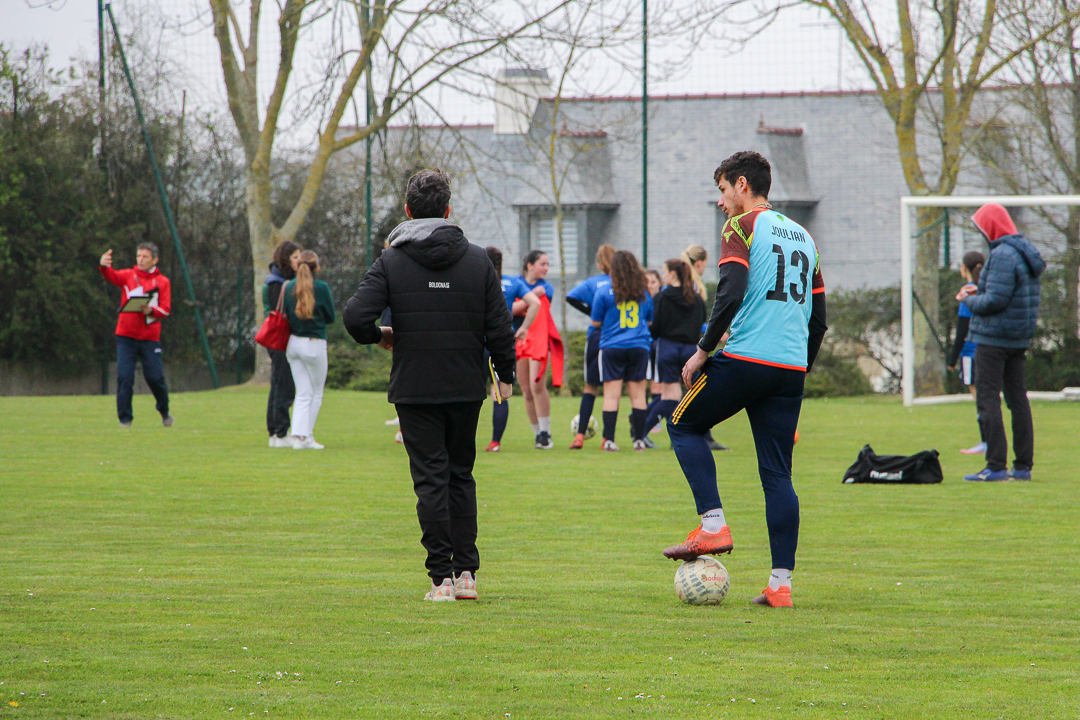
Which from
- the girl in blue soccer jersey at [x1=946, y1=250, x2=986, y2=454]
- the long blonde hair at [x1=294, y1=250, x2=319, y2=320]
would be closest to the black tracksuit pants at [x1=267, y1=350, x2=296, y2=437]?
the long blonde hair at [x1=294, y1=250, x2=319, y2=320]

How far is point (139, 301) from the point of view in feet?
41.8

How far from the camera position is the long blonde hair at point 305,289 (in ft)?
34.8

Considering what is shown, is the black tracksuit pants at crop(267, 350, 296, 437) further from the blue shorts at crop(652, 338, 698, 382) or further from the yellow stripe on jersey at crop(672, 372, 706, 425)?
the yellow stripe on jersey at crop(672, 372, 706, 425)

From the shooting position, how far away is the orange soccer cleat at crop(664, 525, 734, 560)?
4879 mm

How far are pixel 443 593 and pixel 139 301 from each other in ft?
29.3

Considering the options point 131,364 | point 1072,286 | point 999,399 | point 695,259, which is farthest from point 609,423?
point 1072,286

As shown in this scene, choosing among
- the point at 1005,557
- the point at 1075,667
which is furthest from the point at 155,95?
the point at 1075,667

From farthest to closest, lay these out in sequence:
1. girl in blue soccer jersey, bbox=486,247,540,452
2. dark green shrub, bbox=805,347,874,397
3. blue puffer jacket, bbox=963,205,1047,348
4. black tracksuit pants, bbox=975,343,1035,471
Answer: dark green shrub, bbox=805,347,874,397
girl in blue soccer jersey, bbox=486,247,540,452
black tracksuit pants, bbox=975,343,1035,471
blue puffer jacket, bbox=963,205,1047,348

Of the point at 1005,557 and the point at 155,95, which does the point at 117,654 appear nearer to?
the point at 1005,557

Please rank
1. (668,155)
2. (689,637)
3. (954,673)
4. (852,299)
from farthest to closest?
(668,155), (852,299), (689,637), (954,673)

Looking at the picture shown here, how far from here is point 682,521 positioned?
7141 millimetres

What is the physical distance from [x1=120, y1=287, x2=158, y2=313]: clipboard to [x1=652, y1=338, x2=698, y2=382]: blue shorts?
554 cm

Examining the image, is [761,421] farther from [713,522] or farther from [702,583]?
→ [702,583]

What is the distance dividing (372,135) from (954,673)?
799 inches
